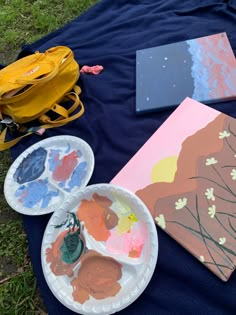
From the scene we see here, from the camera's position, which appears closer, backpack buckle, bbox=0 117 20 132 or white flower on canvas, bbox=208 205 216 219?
white flower on canvas, bbox=208 205 216 219

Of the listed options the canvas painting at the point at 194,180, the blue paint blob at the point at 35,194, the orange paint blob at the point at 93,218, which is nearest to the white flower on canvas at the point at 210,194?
the canvas painting at the point at 194,180

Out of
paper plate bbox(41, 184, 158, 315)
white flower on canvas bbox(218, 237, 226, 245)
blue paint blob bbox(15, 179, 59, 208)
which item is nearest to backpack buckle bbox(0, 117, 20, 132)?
blue paint blob bbox(15, 179, 59, 208)

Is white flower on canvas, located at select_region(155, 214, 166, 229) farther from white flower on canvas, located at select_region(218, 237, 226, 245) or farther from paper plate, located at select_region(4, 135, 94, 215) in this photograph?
paper plate, located at select_region(4, 135, 94, 215)

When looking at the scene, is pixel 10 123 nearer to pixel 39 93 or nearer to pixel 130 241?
pixel 39 93

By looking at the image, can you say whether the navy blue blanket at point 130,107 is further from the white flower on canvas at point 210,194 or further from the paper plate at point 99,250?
the white flower on canvas at point 210,194

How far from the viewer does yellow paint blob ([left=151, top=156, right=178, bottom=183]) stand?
100 cm

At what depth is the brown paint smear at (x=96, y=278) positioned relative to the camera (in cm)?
85

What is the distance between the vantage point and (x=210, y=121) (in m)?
1.08

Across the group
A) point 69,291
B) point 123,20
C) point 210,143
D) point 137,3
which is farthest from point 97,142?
point 137,3

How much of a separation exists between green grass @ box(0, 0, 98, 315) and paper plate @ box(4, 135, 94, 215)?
0.29 ft

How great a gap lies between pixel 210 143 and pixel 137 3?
0.89m

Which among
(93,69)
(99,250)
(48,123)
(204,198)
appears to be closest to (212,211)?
(204,198)

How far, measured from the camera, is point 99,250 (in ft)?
2.96

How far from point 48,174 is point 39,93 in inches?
11.6
